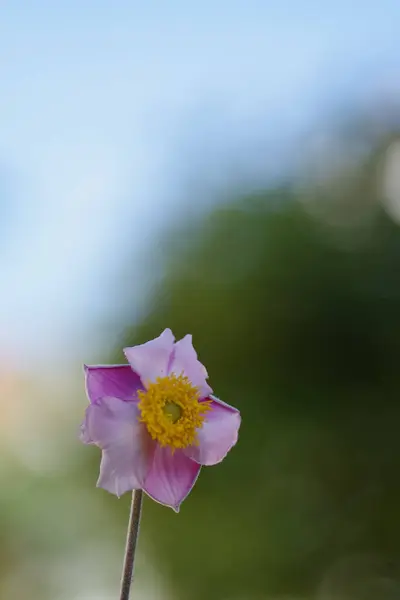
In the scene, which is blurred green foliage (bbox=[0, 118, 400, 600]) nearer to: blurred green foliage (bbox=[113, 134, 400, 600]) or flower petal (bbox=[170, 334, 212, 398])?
blurred green foliage (bbox=[113, 134, 400, 600])

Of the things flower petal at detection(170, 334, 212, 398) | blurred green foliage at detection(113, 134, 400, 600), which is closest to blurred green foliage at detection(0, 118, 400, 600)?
blurred green foliage at detection(113, 134, 400, 600)

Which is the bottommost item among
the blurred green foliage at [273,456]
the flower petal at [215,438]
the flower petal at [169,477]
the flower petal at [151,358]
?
the flower petal at [169,477]

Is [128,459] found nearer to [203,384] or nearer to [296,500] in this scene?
[203,384]

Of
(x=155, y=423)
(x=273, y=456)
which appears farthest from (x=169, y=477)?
(x=273, y=456)

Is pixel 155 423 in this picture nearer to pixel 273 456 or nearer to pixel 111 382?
pixel 111 382

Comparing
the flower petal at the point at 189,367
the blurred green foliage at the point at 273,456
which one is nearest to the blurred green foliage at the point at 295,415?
the blurred green foliage at the point at 273,456

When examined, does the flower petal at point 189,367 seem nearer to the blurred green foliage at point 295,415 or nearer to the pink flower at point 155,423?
the pink flower at point 155,423

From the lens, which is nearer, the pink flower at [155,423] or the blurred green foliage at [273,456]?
the pink flower at [155,423]
